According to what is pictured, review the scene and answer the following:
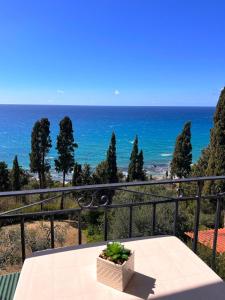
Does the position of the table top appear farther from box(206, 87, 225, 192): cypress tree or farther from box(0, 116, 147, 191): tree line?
box(0, 116, 147, 191): tree line

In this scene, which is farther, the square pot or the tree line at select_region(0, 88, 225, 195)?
the tree line at select_region(0, 88, 225, 195)

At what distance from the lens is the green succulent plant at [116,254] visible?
1.44 metres

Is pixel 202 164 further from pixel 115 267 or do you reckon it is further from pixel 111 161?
pixel 115 267

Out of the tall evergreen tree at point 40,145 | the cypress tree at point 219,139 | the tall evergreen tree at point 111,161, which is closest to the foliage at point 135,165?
the tall evergreen tree at point 111,161

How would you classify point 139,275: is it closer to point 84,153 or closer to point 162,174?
point 162,174

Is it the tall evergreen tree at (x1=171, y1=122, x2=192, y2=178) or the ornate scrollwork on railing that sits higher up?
the ornate scrollwork on railing

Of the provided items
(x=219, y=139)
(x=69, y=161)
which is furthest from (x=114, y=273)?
(x=69, y=161)

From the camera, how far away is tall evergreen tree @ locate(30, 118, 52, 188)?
22688mm

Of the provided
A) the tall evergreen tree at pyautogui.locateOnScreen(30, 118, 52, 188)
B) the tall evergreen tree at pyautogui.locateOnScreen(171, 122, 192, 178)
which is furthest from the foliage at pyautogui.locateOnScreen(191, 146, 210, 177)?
the tall evergreen tree at pyautogui.locateOnScreen(30, 118, 52, 188)

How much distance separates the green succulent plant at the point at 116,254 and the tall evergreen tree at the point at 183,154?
22.6 m

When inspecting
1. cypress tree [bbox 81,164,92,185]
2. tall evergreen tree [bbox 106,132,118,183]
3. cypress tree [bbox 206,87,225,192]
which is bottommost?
cypress tree [bbox 81,164,92,185]

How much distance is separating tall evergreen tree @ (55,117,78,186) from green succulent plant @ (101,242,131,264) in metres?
21.3

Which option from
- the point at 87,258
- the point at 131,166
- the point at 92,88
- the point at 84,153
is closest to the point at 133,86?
the point at 92,88

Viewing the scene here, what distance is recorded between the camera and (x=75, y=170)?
24.2 meters
